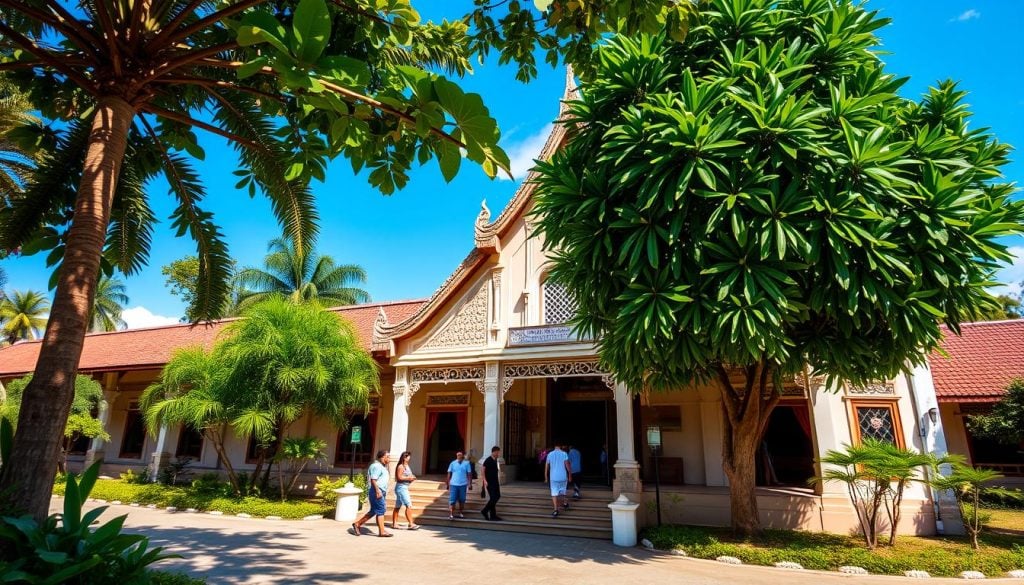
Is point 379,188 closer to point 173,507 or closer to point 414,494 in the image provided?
point 414,494

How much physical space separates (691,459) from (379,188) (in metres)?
11.6

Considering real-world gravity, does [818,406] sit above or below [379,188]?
below

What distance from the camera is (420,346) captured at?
13.4 m

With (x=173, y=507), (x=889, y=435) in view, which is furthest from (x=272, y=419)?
(x=889, y=435)

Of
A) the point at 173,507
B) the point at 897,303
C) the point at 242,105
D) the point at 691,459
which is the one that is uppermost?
the point at 242,105

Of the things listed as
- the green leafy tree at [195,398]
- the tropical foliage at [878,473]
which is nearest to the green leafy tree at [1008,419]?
the tropical foliage at [878,473]

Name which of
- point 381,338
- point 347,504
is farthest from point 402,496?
point 381,338

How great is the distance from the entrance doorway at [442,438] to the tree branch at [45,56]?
1240 centimetres

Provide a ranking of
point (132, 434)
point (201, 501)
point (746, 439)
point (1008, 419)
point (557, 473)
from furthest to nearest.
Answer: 1. point (132, 434)
2. point (201, 501)
3. point (1008, 419)
4. point (557, 473)
5. point (746, 439)

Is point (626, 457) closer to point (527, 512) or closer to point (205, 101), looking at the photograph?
point (527, 512)

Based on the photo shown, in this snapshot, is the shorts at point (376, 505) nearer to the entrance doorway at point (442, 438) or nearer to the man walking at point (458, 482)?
the man walking at point (458, 482)

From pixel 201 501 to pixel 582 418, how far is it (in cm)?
973

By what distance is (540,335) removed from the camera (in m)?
12.0

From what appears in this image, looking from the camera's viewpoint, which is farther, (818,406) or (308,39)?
(818,406)
